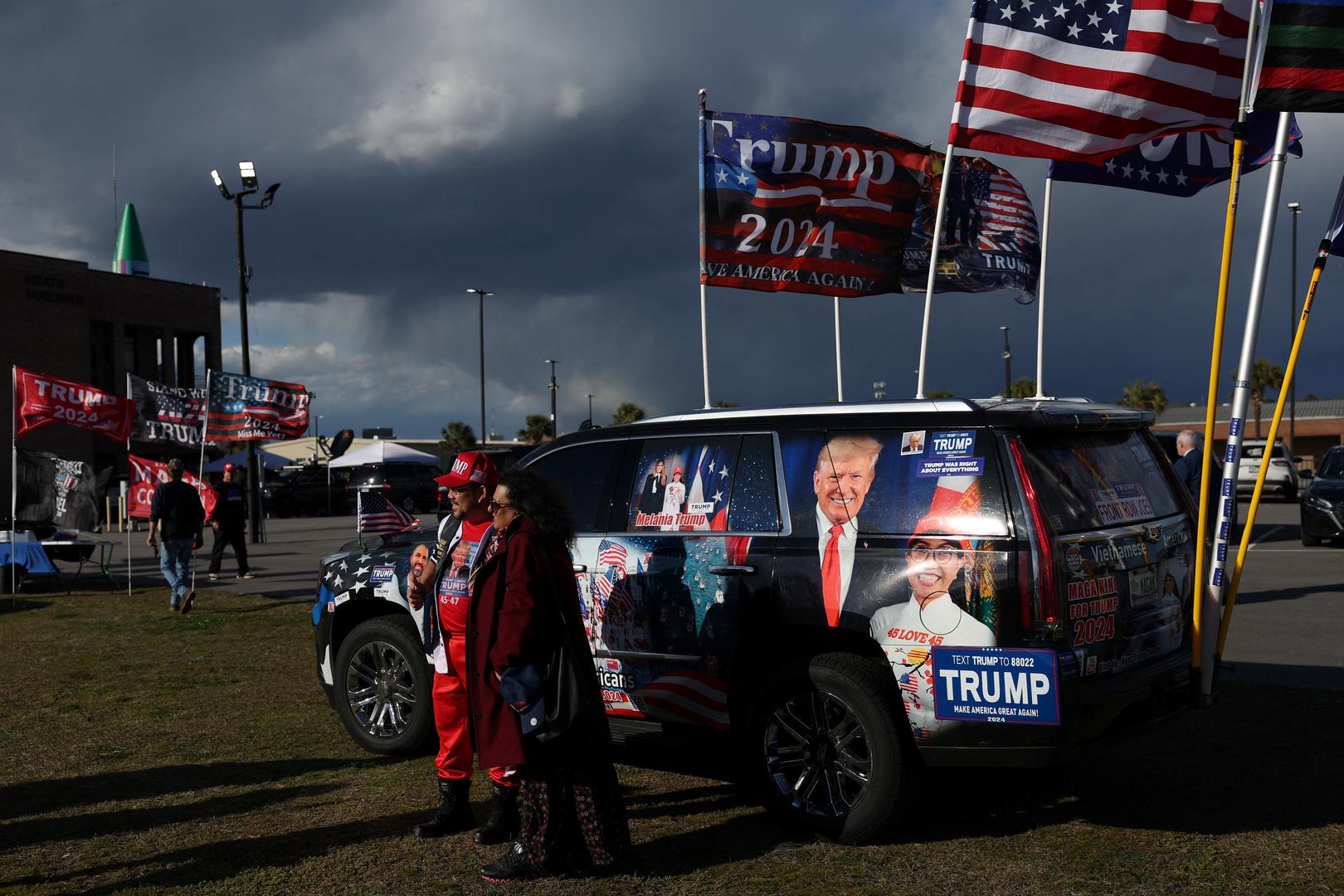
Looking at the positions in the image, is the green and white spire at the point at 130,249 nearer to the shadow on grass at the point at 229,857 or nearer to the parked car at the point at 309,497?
the parked car at the point at 309,497

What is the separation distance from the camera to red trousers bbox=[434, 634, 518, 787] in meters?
5.29

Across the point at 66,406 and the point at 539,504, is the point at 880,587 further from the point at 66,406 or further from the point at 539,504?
the point at 66,406

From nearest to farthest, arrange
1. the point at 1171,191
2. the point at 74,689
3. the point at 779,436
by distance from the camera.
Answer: the point at 779,436 < the point at 74,689 < the point at 1171,191

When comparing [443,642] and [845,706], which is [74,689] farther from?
[845,706]

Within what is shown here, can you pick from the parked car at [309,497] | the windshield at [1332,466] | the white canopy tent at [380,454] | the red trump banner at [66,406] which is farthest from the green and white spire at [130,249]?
the windshield at [1332,466]

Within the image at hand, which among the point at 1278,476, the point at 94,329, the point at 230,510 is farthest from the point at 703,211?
the point at 94,329

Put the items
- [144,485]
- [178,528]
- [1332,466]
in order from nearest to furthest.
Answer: [178,528]
[144,485]
[1332,466]

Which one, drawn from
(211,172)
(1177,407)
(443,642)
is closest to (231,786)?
(443,642)

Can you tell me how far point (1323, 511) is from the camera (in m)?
18.3

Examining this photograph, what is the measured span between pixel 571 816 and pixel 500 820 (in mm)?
530

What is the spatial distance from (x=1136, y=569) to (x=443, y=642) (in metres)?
2.98

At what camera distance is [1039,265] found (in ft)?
40.8

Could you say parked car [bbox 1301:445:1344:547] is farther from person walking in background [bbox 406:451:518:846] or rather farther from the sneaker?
the sneaker

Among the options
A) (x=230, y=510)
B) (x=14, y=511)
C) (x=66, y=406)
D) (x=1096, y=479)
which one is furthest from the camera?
(x=66, y=406)
